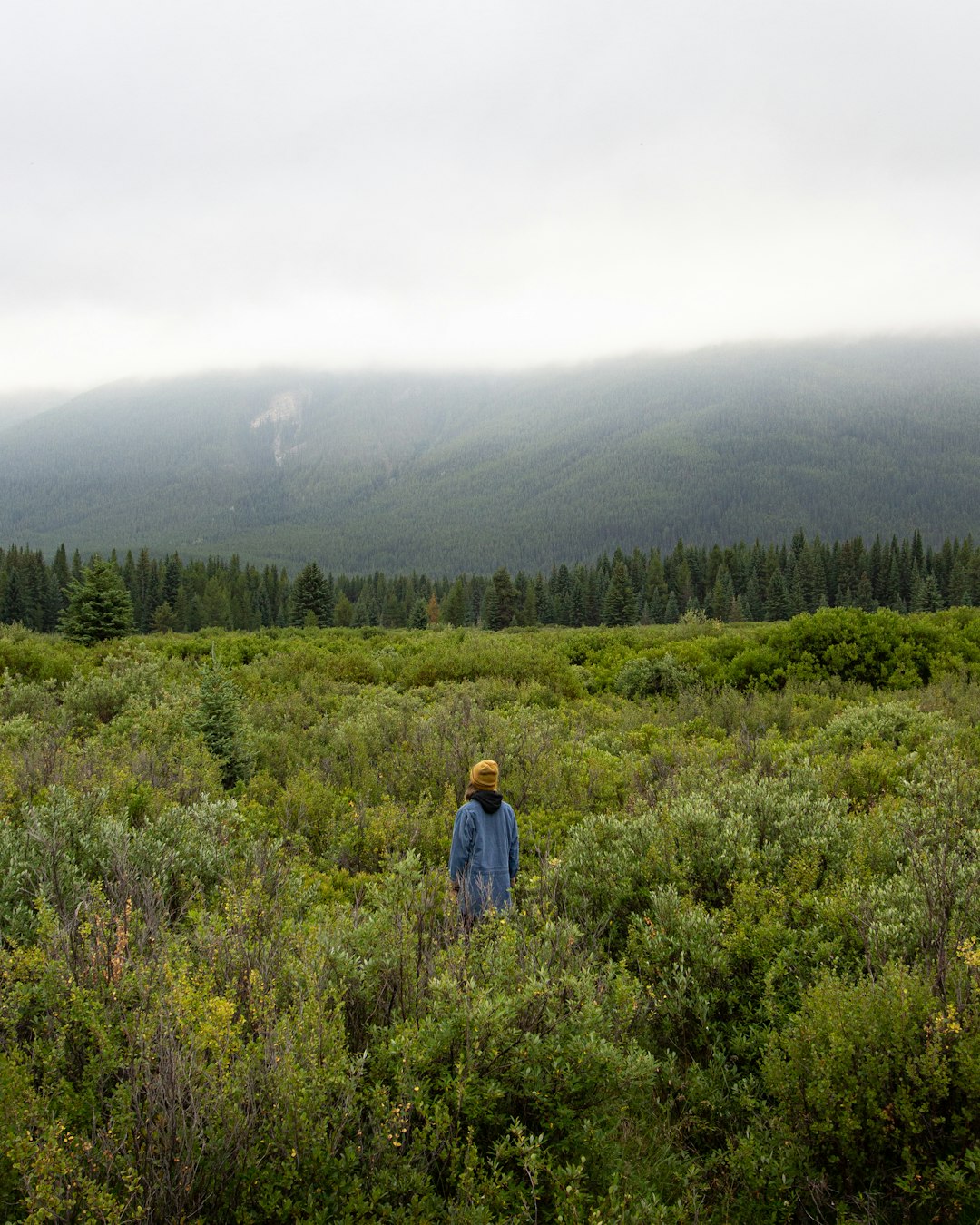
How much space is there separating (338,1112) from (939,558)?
124 meters

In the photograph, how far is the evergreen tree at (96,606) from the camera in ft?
117

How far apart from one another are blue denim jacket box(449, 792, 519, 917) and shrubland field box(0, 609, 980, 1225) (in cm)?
27

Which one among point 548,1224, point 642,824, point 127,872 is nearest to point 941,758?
point 642,824

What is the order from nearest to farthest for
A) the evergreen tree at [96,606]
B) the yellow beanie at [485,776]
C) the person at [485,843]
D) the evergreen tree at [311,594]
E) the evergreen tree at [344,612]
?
the person at [485,843], the yellow beanie at [485,776], the evergreen tree at [96,606], the evergreen tree at [311,594], the evergreen tree at [344,612]

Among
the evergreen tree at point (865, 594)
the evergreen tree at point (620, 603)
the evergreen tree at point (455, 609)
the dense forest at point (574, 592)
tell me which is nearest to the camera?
the dense forest at point (574, 592)

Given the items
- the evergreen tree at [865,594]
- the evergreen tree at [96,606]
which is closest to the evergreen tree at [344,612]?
the evergreen tree at [96,606]

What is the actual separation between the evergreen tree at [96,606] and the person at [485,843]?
36.2m

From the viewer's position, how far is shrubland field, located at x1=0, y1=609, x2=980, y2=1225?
2.75m

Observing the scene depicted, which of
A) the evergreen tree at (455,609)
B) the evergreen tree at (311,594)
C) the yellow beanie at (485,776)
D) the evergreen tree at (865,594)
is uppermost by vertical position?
the yellow beanie at (485,776)

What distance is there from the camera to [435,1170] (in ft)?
9.83

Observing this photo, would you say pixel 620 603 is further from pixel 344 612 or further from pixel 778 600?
pixel 344 612

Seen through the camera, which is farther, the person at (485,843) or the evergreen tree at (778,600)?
the evergreen tree at (778,600)

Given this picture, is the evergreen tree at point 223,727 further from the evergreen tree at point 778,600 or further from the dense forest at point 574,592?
the evergreen tree at point 778,600

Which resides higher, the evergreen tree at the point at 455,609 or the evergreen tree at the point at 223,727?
the evergreen tree at the point at 223,727
